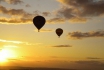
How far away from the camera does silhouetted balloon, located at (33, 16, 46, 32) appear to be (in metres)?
51.9

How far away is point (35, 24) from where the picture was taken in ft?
171

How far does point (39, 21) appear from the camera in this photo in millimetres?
51938

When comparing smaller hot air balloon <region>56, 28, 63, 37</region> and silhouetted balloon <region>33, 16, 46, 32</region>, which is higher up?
smaller hot air balloon <region>56, 28, 63, 37</region>

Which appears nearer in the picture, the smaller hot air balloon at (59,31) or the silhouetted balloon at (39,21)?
the silhouetted balloon at (39,21)

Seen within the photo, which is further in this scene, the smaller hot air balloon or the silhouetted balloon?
the smaller hot air balloon

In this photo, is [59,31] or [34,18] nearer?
[34,18]

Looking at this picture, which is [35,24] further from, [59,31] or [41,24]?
[59,31]

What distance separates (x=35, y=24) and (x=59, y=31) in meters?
10.7

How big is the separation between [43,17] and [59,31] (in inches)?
411

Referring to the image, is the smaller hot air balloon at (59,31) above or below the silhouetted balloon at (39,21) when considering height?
above

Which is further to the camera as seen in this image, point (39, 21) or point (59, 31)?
point (59, 31)

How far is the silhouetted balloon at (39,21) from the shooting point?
5191 cm

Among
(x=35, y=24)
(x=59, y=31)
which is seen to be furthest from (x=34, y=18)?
(x=59, y=31)

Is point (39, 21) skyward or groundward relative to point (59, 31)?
groundward
